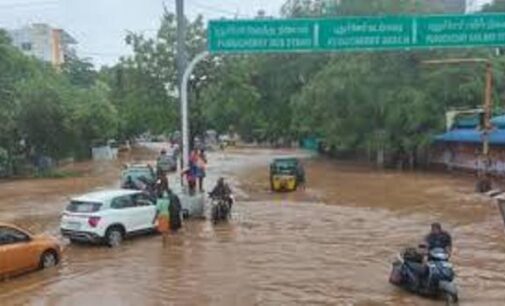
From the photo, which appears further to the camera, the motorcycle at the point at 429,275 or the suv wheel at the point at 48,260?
the suv wheel at the point at 48,260

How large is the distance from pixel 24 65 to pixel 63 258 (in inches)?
1925

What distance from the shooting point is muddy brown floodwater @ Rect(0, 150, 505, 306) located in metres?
16.8

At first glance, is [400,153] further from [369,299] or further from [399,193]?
[369,299]

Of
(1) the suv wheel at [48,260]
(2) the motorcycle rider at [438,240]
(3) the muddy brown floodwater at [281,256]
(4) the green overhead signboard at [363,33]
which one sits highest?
(4) the green overhead signboard at [363,33]

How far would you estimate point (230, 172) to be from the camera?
186 ft

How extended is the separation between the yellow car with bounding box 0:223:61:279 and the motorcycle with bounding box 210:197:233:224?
9221 mm

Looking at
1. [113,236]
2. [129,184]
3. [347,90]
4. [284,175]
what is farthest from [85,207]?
[347,90]

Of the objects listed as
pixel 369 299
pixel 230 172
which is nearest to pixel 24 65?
pixel 230 172

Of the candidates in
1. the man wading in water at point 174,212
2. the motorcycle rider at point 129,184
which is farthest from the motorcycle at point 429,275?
the motorcycle rider at point 129,184

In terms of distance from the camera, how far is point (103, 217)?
904 inches

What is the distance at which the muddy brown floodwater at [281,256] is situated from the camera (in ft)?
55.3

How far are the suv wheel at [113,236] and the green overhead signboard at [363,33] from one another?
22.7 ft

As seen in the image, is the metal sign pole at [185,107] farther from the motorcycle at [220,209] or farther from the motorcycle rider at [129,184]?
the motorcycle rider at [129,184]

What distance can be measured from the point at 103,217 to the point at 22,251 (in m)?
4.30
